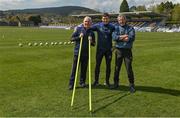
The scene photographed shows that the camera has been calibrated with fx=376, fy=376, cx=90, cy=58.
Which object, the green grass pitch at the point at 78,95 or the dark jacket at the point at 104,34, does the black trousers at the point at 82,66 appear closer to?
the green grass pitch at the point at 78,95

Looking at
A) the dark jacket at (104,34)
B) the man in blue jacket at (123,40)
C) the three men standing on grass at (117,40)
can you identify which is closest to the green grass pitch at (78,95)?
the three men standing on grass at (117,40)

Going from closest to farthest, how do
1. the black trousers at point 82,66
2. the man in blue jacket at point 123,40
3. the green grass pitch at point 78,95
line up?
the green grass pitch at point 78,95, the man in blue jacket at point 123,40, the black trousers at point 82,66

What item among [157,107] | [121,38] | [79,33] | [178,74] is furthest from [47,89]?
[178,74]

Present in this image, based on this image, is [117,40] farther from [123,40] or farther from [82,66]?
[82,66]

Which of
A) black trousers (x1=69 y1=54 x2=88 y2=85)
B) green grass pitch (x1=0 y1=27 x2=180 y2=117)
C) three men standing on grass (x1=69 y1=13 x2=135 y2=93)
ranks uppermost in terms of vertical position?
three men standing on grass (x1=69 y1=13 x2=135 y2=93)

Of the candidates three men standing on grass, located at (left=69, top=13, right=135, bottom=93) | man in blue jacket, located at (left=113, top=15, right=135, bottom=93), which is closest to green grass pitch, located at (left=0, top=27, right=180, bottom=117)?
three men standing on grass, located at (left=69, top=13, right=135, bottom=93)

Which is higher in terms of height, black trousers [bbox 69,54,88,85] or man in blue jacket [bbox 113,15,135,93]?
man in blue jacket [bbox 113,15,135,93]

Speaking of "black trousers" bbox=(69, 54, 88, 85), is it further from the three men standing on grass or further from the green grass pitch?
the green grass pitch

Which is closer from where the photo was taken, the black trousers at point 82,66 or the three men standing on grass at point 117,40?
the three men standing on grass at point 117,40

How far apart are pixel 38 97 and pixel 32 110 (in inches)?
55.8

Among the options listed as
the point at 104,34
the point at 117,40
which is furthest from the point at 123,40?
the point at 104,34

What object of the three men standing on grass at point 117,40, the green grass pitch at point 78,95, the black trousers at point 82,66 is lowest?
the green grass pitch at point 78,95

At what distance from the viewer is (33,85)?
12.1 metres

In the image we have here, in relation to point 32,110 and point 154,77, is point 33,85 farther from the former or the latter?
point 154,77
